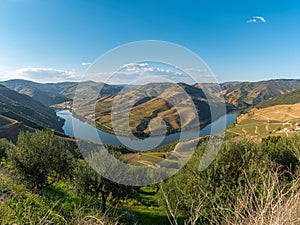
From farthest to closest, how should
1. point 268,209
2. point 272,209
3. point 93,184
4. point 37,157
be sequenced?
point 93,184
point 37,157
point 268,209
point 272,209

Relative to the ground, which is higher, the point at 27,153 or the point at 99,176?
the point at 27,153

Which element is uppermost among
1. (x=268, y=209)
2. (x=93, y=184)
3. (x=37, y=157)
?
(x=268, y=209)

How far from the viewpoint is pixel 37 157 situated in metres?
18.8

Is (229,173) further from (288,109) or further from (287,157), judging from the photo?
(288,109)

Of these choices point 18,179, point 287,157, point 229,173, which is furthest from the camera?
point 287,157

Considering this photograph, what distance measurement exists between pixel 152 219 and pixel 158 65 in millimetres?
16260

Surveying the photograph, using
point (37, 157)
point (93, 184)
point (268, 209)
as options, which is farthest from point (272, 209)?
point (37, 157)

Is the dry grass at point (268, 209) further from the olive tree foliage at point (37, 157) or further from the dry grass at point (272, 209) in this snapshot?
the olive tree foliage at point (37, 157)

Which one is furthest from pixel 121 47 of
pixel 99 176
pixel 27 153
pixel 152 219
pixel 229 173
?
pixel 152 219

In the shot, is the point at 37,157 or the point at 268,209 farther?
A: the point at 37,157

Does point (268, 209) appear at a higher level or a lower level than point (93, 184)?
higher

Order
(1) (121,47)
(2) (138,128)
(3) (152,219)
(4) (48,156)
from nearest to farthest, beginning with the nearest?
(1) (121,47) → (4) (48,156) → (3) (152,219) → (2) (138,128)

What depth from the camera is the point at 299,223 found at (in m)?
3.66

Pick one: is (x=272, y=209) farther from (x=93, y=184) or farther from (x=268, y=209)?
(x=93, y=184)
